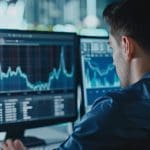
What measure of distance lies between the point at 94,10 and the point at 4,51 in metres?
1.35

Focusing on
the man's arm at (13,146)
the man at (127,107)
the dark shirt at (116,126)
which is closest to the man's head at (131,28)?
the man at (127,107)

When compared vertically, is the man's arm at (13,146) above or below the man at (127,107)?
below

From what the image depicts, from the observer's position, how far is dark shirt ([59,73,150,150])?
1.09 meters

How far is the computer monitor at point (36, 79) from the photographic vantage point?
64.3 inches

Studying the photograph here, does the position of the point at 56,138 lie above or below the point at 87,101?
below

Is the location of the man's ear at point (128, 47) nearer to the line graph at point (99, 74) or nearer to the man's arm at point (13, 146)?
the man's arm at point (13, 146)

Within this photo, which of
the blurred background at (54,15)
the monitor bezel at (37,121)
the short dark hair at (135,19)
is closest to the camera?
the short dark hair at (135,19)

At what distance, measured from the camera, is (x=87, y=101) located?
1961 millimetres

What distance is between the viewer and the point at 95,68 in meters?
1.97

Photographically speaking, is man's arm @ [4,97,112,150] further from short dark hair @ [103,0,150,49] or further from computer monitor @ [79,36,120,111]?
computer monitor @ [79,36,120,111]

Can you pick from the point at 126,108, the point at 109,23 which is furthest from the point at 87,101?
the point at 126,108

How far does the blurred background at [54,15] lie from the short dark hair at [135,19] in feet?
3.87

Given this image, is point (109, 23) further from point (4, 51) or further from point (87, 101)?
point (87, 101)

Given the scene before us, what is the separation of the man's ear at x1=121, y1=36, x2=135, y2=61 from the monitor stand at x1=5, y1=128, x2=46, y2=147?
0.62 metres
